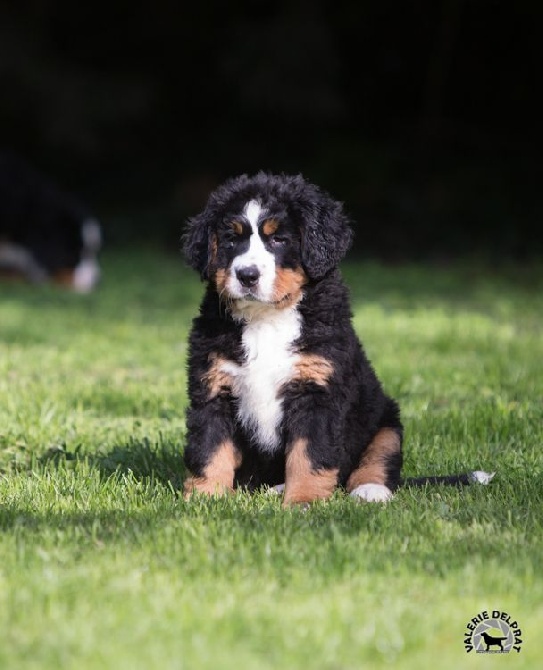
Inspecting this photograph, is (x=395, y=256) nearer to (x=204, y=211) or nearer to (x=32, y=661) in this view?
(x=204, y=211)

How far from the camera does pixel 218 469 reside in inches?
171

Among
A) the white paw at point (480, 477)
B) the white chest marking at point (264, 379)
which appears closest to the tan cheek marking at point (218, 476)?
the white chest marking at point (264, 379)

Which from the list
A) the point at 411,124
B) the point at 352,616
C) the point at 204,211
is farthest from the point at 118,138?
the point at 352,616

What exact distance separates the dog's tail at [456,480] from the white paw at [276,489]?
47 cm

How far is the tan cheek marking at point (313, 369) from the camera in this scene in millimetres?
4320

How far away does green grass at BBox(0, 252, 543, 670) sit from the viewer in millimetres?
2777

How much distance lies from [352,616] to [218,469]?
147 cm

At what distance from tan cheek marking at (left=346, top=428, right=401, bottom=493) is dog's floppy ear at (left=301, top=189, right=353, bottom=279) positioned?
27.3 inches

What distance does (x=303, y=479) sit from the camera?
13.8 ft

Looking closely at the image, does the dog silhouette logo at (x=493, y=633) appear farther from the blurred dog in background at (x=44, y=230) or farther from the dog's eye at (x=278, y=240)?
the blurred dog in background at (x=44, y=230)

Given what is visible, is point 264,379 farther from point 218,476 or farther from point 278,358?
point 218,476

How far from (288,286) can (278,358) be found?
27 cm

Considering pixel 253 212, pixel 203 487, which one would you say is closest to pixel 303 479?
pixel 203 487

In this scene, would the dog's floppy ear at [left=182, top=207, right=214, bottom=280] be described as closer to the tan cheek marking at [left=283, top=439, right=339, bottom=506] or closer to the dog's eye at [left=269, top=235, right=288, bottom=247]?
the dog's eye at [left=269, top=235, right=288, bottom=247]
